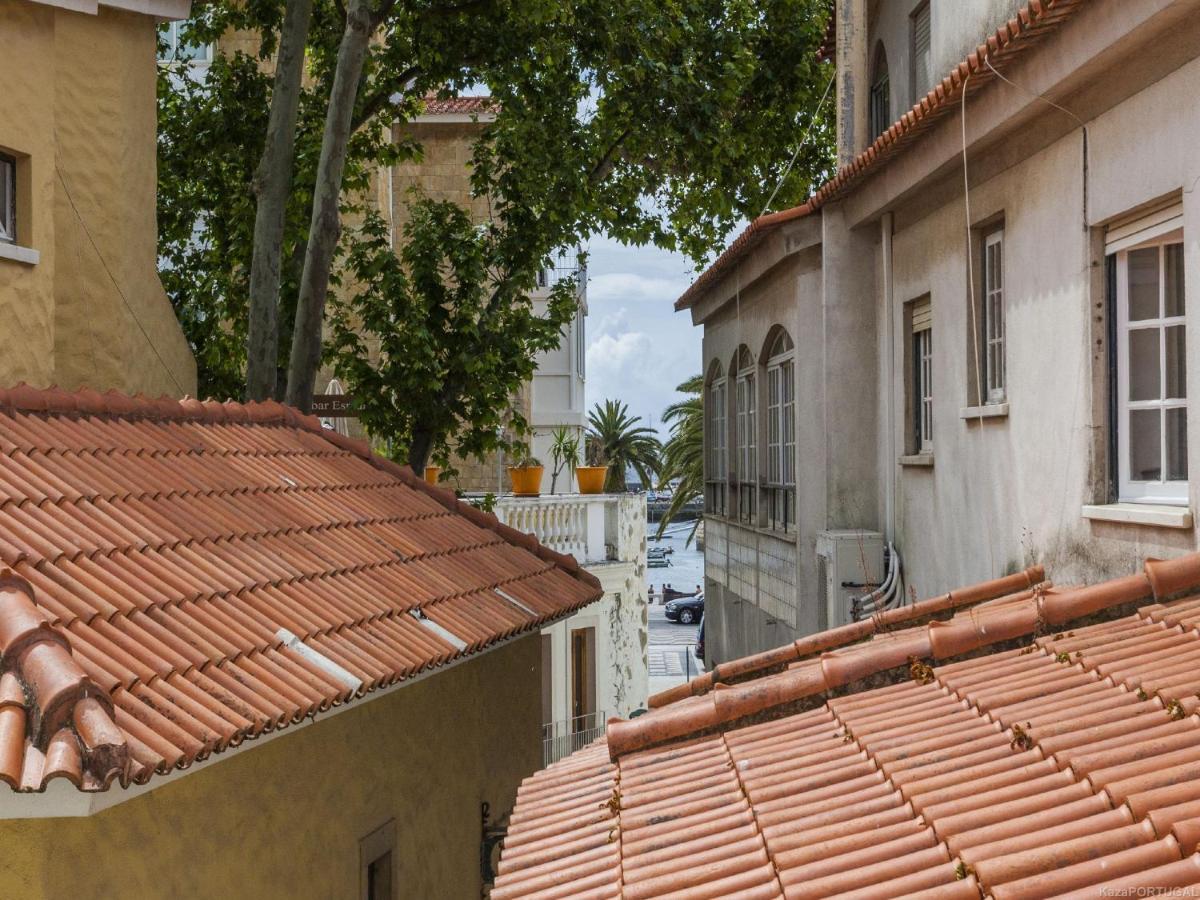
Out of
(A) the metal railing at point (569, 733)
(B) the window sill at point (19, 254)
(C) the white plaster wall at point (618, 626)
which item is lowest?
(A) the metal railing at point (569, 733)

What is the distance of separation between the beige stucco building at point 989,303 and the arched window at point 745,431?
171cm

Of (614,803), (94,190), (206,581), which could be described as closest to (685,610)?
(94,190)

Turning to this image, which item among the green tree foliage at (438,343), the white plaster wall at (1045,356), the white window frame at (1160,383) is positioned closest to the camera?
the white plaster wall at (1045,356)

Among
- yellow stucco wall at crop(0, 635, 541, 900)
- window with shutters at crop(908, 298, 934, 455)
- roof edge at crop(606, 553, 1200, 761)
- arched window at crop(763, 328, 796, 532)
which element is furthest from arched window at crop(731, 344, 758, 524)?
roof edge at crop(606, 553, 1200, 761)

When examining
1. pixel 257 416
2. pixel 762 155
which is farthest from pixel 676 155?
pixel 257 416

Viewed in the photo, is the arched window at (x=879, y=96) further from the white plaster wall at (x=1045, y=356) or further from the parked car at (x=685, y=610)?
the parked car at (x=685, y=610)

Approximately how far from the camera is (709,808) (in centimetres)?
548

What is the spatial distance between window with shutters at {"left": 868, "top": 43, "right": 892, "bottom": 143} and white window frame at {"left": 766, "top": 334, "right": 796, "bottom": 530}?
247 centimetres

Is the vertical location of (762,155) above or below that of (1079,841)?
above

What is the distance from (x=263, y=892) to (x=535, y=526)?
15.1 metres

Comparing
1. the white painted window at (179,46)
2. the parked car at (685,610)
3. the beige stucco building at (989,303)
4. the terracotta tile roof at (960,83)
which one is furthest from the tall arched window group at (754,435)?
the parked car at (685,610)

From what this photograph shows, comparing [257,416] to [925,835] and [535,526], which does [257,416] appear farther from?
[535,526]

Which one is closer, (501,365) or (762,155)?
(501,365)

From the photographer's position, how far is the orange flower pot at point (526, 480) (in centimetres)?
2356
